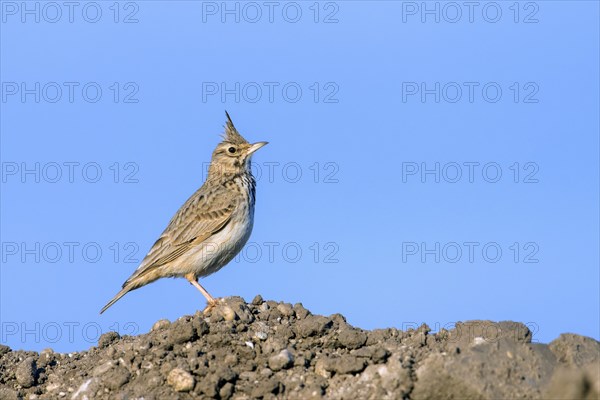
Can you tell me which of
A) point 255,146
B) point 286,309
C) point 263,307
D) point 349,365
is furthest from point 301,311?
point 255,146

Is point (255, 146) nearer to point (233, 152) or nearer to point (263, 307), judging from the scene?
point (233, 152)

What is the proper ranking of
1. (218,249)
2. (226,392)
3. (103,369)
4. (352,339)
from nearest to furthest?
1. (226,392)
2. (352,339)
3. (103,369)
4. (218,249)

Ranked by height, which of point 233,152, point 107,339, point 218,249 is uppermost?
point 233,152

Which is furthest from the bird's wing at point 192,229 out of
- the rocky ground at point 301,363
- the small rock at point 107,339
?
the rocky ground at point 301,363

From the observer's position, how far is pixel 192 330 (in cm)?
1118

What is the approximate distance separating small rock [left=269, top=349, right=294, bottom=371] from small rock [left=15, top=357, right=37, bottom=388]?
3.70 meters

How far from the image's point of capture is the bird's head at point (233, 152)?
15609 mm

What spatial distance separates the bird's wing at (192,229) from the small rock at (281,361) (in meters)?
4.39

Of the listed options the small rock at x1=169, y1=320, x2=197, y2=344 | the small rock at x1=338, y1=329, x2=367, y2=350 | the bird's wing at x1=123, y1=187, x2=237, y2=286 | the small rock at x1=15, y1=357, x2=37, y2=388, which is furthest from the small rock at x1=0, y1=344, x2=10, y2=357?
the small rock at x1=338, y1=329, x2=367, y2=350

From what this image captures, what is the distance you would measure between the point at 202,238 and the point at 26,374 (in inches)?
148

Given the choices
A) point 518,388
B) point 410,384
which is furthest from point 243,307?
point 518,388

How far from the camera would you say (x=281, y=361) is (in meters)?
10.4

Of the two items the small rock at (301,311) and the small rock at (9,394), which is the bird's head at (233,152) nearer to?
the small rock at (301,311)

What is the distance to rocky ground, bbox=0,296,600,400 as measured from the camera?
914cm
